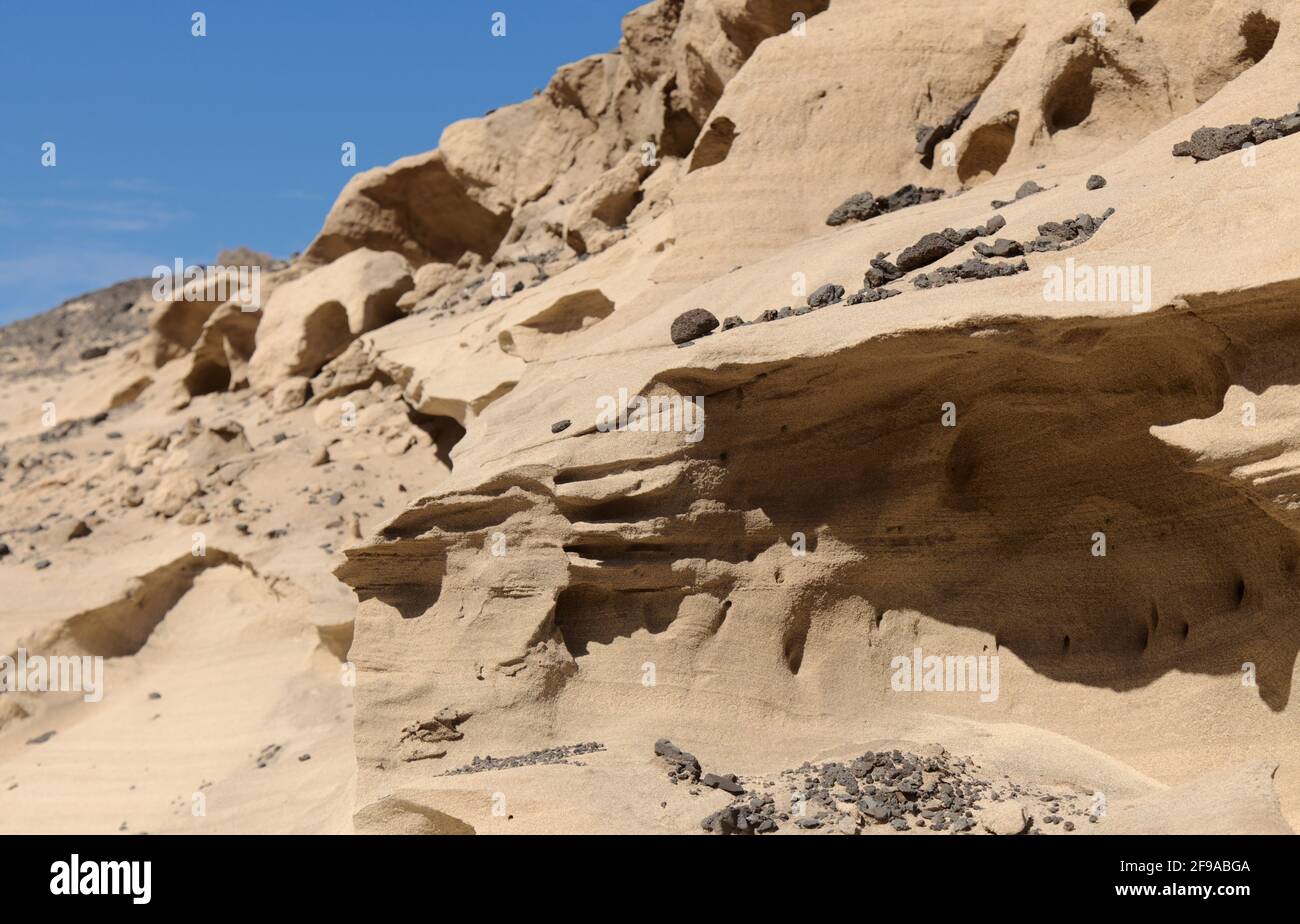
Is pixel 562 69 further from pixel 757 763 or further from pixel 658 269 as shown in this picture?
pixel 757 763

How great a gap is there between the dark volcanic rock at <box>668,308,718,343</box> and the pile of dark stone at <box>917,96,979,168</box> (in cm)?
311

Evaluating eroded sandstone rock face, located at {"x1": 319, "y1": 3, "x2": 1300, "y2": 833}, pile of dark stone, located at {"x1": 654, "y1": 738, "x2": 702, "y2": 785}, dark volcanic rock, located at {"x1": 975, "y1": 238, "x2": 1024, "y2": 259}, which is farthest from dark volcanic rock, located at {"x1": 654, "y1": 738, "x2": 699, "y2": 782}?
dark volcanic rock, located at {"x1": 975, "y1": 238, "x2": 1024, "y2": 259}

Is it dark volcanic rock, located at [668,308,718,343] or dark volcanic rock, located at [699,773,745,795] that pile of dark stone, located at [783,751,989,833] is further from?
dark volcanic rock, located at [668,308,718,343]

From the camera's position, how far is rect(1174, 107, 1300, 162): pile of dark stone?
240 inches

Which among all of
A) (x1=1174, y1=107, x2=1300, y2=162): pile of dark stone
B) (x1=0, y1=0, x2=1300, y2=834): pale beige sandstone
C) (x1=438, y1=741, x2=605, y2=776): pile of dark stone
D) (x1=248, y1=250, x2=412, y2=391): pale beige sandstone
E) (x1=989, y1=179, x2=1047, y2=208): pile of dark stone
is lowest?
(x1=438, y1=741, x2=605, y2=776): pile of dark stone

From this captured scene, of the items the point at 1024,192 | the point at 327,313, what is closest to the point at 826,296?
the point at 1024,192

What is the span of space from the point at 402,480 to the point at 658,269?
4.23 m

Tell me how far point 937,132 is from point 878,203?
78cm

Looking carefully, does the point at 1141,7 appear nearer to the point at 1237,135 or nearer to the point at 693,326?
the point at 1237,135

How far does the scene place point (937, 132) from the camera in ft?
30.2

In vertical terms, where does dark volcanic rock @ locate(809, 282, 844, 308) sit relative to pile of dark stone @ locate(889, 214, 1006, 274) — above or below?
below

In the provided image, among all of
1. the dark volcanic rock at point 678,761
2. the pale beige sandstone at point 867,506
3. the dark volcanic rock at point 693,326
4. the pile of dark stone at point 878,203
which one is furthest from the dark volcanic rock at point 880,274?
the dark volcanic rock at point 678,761
